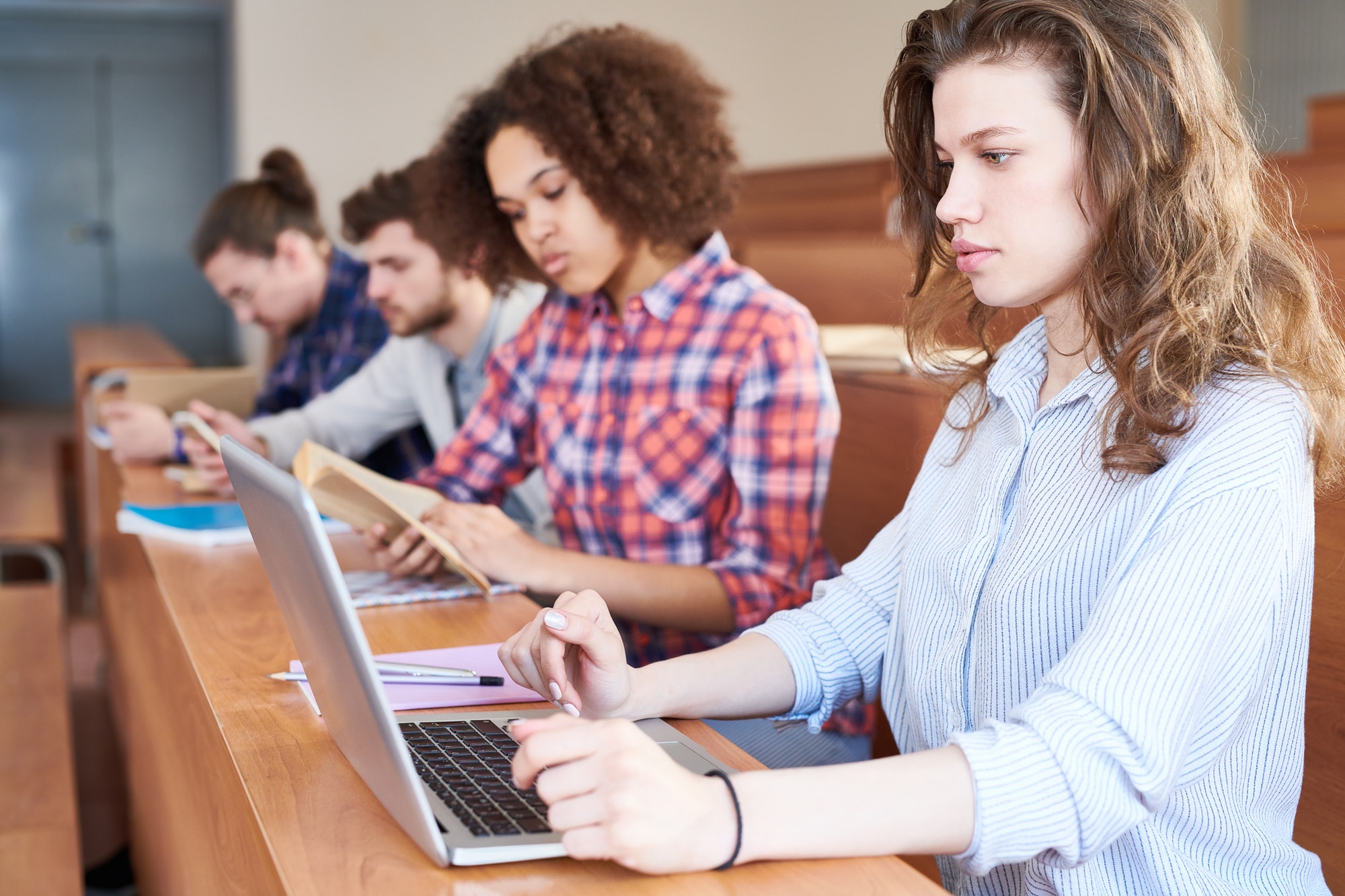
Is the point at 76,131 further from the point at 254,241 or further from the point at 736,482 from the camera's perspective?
the point at 736,482

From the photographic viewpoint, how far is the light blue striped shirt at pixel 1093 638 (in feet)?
2.50

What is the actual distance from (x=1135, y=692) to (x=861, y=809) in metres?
0.18

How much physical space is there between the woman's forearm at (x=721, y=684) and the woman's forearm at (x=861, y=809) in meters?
0.23

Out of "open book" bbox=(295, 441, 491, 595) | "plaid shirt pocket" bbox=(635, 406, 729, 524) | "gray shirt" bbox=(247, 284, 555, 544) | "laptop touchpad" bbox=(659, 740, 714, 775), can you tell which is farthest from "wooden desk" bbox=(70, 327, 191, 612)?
"laptop touchpad" bbox=(659, 740, 714, 775)

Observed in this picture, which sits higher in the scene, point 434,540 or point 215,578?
point 434,540

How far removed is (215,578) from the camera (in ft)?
4.88

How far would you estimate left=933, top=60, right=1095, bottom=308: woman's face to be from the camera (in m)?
0.91

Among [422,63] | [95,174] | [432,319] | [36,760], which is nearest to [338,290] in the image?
[432,319]

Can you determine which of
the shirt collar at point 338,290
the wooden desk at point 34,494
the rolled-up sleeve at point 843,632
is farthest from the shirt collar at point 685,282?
the wooden desk at point 34,494

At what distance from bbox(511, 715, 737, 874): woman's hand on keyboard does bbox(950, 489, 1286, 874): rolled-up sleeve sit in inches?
6.8

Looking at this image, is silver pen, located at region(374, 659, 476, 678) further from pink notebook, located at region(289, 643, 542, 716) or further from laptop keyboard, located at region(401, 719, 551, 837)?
laptop keyboard, located at region(401, 719, 551, 837)

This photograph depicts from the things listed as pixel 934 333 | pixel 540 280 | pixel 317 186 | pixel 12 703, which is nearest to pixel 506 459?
pixel 540 280

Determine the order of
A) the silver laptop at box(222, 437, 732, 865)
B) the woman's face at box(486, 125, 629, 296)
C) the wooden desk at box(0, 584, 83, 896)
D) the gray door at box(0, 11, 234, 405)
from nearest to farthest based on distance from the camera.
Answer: the silver laptop at box(222, 437, 732, 865), the wooden desk at box(0, 584, 83, 896), the woman's face at box(486, 125, 629, 296), the gray door at box(0, 11, 234, 405)

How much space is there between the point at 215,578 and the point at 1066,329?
1001 mm
